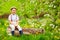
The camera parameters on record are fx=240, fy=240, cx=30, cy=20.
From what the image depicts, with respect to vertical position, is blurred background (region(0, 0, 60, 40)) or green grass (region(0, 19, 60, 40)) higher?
blurred background (region(0, 0, 60, 40))

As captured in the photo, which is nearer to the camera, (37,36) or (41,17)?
(37,36)

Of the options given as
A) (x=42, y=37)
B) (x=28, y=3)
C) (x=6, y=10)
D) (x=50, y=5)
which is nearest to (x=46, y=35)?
(x=42, y=37)

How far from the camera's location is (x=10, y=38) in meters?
11.3

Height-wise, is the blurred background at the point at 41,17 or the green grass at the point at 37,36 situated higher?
the blurred background at the point at 41,17

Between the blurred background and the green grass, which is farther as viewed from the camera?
the green grass

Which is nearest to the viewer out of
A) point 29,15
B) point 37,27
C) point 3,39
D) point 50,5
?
point 50,5

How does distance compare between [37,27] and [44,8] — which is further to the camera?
[37,27]

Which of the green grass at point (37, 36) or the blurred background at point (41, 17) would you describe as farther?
the green grass at point (37, 36)

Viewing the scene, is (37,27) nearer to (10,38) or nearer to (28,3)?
(10,38)

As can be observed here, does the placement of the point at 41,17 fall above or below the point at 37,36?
above

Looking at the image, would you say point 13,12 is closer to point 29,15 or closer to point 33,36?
point 33,36

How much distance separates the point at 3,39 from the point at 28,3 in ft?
7.73

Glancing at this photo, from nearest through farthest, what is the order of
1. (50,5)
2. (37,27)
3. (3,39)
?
1. (50,5)
2. (3,39)
3. (37,27)

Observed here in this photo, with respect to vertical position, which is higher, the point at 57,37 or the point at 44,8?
the point at 44,8
